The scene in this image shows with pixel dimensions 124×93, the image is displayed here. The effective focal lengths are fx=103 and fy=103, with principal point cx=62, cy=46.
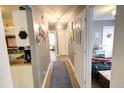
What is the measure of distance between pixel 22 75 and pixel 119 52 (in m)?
1.98

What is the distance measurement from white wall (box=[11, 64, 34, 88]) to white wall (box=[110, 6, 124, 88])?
1.71 meters

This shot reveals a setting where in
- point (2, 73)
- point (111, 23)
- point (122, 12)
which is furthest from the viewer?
point (111, 23)

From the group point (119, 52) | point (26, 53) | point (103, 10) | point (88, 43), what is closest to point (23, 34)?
point (26, 53)

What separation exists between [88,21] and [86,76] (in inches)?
48.8

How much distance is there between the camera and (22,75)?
7.47 feet

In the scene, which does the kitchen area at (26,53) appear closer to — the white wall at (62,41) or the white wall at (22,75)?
the white wall at (22,75)

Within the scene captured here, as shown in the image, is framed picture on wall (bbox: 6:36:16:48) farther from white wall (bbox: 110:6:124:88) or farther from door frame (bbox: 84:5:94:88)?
white wall (bbox: 110:6:124:88)

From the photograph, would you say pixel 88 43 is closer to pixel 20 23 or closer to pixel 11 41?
pixel 20 23

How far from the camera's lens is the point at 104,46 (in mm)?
6391

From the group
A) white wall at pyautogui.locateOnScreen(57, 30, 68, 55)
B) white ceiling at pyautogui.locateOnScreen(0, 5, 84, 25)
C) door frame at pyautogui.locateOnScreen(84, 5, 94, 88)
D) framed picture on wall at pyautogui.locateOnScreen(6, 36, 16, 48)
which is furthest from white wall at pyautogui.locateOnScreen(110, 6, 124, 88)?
white wall at pyautogui.locateOnScreen(57, 30, 68, 55)

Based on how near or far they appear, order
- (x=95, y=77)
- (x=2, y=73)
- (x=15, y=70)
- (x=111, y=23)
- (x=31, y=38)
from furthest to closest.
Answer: (x=111, y=23) → (x=95, y=77) → (x=15, y=70) → (x=31, y=38) → (x=2, y=73)

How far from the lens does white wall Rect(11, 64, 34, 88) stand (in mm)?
2240

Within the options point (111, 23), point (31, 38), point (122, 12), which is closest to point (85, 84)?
point (31, 38)

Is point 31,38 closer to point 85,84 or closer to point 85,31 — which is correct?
point 85,31
